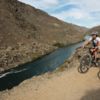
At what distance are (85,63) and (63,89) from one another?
2.77 meters

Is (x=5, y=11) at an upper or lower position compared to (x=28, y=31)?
upper

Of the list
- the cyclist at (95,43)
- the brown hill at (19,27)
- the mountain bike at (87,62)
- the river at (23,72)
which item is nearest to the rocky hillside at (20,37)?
the brown hill at (19,27)

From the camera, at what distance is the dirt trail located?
1865cm

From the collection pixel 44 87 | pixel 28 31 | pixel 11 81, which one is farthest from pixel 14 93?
pixel 28 31

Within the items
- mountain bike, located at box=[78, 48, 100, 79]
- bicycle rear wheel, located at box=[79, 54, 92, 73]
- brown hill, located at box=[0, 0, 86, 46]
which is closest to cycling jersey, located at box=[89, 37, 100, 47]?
mountain bike, located at box=[78, 48, 100, 79]

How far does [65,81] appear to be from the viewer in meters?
21.6

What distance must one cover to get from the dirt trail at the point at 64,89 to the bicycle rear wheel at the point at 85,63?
0.41 m

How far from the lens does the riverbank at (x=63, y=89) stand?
1869 cm

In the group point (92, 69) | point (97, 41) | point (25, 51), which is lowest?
point (25, 51)

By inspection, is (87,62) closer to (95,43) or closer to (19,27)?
(95,43)

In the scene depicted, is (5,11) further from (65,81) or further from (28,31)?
(65,81)

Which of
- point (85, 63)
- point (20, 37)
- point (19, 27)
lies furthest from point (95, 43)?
point (19, 27)

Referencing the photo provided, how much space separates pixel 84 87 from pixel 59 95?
1.74 metres

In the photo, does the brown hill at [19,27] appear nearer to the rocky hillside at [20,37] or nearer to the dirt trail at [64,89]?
the rocky hillside at [20,37]
